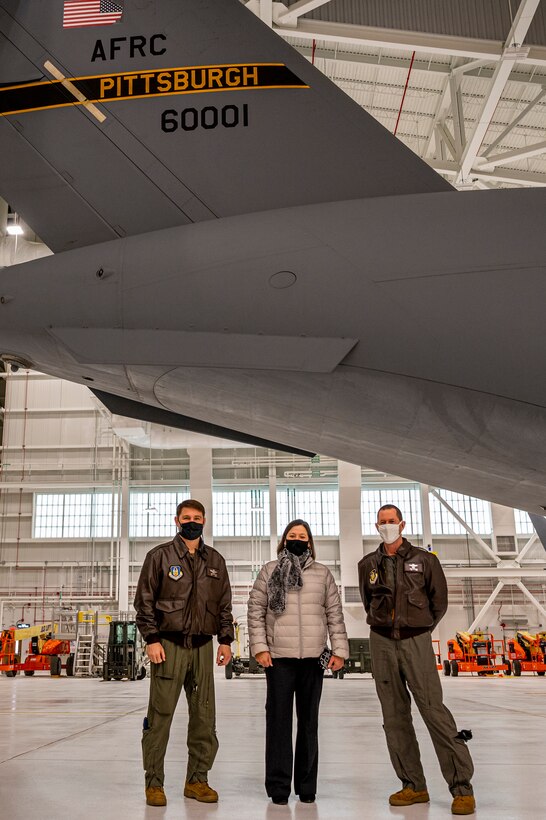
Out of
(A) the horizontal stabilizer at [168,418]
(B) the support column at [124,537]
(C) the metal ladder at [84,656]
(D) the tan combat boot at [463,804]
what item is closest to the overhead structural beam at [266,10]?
(A) the horizontal stabilizer at [168,418]

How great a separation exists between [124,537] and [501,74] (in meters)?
21.4

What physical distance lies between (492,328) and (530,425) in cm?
44

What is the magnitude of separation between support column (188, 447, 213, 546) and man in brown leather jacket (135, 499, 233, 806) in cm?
2409

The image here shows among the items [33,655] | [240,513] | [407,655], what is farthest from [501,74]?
[33,655]

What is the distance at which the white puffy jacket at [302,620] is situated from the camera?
12.9 feet

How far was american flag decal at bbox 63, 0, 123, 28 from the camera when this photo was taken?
13.4 feet

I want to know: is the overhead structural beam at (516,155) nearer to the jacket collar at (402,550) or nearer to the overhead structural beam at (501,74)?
the overhead structural beam at (501,74)

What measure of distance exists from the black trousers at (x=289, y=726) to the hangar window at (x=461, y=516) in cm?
2607

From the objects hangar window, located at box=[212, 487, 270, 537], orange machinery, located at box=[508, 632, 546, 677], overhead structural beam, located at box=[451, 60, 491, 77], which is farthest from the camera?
hangar window, located at box=[212, 487, 270, 537]

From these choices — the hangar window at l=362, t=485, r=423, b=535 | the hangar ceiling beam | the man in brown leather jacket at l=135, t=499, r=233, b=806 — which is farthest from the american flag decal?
the hangar window at l=362, t=485, r=423, b=535

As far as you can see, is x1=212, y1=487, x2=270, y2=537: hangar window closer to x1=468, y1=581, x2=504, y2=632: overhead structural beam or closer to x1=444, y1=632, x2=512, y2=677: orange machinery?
x1=468, y1=581, x2=504, y2=632: overhead structural beam

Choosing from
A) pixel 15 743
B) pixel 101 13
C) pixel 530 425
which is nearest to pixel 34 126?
pixel 101 13

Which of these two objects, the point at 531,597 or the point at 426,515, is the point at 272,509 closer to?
the point at 426,515

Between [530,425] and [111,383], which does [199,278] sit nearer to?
[111,383]
